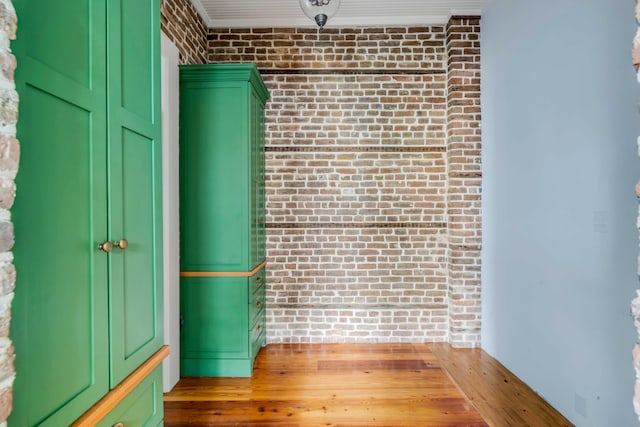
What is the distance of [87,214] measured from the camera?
0.96 metres

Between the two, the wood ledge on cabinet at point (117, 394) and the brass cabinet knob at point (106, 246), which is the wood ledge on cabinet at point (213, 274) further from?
the brass cabinet knob at point (106, 246)

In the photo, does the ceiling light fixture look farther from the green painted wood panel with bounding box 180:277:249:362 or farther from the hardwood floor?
the hardwood floor

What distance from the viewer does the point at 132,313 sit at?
1.18m

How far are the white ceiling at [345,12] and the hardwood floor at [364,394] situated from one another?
321 cm

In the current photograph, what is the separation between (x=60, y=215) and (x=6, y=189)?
0.60 feet

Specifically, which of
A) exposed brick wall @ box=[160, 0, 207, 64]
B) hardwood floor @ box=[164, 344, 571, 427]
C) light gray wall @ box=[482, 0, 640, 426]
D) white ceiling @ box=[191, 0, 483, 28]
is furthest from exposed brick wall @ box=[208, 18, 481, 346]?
light gray wall @ box=[482, 0, 640, 426]

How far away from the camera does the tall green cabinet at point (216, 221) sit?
2746mm

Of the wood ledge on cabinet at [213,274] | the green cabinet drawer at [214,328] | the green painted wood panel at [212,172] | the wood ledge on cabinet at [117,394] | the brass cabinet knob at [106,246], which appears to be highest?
Result: the green painted wood panel at [212,172]

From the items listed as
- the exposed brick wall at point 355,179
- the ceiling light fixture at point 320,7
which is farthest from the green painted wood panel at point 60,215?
the exposed brick wall at point 355,179

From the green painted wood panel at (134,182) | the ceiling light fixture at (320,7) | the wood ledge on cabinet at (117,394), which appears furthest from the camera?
the ceiling light fixture at (320,7)

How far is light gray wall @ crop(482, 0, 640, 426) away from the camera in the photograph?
72.3 inches

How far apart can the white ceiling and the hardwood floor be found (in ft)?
10.5

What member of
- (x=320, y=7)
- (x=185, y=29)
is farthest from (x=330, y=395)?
(x=185, y=29)

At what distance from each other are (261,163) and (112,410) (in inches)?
98.1
